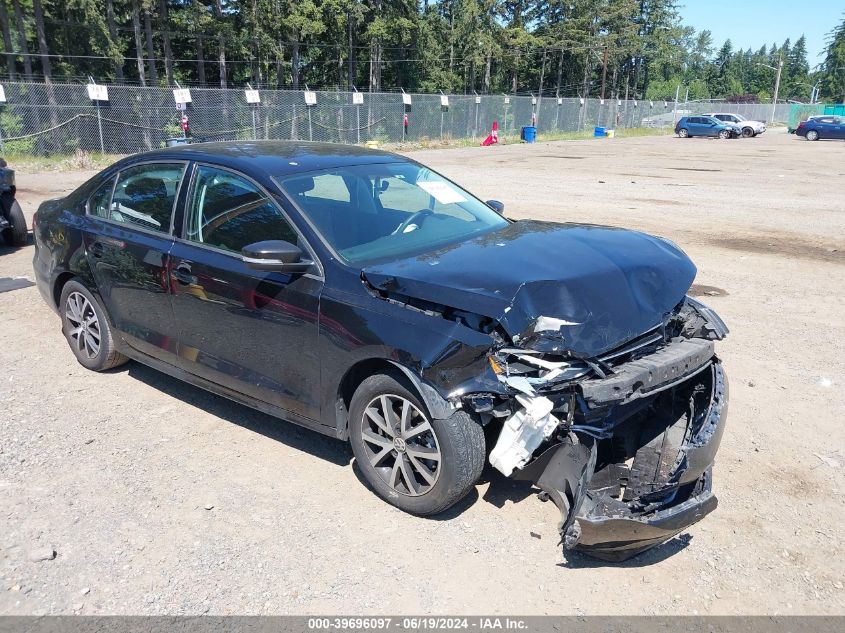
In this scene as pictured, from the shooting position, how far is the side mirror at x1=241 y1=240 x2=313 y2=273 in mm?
3486

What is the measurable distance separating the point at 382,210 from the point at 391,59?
176 feet

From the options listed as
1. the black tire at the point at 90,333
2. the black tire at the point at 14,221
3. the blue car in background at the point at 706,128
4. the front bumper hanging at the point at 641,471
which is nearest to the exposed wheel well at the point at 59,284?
the black tire at the point at 90,333

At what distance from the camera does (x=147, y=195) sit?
181 inches

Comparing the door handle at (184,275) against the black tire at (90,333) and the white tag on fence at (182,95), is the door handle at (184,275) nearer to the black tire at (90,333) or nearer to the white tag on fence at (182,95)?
the black tire at (90,333)

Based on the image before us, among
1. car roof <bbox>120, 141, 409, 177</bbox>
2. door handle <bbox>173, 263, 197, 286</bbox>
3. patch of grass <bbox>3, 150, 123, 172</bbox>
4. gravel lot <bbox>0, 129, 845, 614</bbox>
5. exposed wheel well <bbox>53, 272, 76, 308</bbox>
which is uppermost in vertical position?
car roof <bbox>120, 141, 409, 177</bbox>

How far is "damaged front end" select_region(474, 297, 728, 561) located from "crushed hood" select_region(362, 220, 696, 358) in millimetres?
70

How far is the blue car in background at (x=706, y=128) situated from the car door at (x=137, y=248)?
49.4 m

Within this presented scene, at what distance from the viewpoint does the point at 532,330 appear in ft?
9.77

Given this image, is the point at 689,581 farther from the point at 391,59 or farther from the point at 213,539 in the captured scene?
the point at 391,59

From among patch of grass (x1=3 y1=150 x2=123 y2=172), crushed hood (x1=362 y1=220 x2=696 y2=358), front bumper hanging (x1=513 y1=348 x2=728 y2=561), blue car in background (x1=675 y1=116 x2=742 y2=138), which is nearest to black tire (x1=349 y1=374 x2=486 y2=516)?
front bumper hanging (x1=513 y1=348 x2=728 y2=561)

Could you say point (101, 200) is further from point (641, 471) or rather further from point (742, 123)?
point (742, 123)

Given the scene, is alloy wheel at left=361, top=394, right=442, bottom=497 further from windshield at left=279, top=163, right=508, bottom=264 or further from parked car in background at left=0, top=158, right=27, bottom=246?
parked car in background at left=0, top=158, right=27, bottom=246

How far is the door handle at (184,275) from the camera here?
13.4 feet

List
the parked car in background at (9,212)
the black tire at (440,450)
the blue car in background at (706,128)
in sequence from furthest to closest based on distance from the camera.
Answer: the blue car in background at (706,128) < the parked car in background at (9,212) < the black tire at (440,450)
